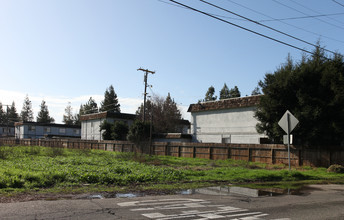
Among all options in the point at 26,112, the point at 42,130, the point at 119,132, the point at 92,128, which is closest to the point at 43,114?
the point at 26,112

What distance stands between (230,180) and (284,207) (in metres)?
6.22

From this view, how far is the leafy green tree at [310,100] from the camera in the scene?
874 inches

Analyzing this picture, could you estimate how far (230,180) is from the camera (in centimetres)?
1469

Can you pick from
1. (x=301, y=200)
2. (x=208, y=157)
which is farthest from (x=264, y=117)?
(x=301, y=200)

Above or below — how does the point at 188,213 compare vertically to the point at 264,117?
below

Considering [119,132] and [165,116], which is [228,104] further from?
[165,116]

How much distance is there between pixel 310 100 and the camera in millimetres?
23016

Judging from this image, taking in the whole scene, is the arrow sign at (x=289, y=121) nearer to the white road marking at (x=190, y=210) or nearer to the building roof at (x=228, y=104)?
the white road marking at (x=190, y=210)

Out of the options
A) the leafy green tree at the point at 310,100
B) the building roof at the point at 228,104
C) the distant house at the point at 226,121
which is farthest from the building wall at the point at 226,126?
the leafy green tree at the point at 310,100

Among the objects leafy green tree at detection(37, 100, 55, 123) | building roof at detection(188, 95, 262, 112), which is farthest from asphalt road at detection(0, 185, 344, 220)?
leafy green tree at detection(37, 100, 55, 123)

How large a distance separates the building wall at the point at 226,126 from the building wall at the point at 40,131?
49830 mm

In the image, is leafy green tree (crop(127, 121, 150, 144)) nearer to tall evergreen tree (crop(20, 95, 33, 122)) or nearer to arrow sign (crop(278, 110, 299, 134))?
arrow sign (crop(278, 110, 299, 134))

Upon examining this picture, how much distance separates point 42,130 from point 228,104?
59815 millimetres

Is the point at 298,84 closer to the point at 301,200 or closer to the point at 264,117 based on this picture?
the point at 264,117
